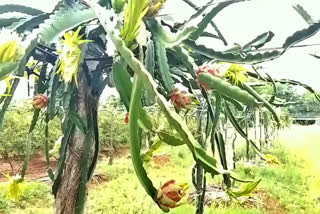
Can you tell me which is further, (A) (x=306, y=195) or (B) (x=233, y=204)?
(B) (x=233, y=204)

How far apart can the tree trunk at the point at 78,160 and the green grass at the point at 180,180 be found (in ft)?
3.26

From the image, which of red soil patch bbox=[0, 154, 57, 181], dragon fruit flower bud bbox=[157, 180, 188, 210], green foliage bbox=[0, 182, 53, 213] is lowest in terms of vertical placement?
green foliage bbox=[0, 182, 53, 213]

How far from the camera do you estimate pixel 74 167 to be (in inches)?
18.7

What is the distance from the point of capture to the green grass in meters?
1.48

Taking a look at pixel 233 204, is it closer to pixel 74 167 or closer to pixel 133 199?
pixel 133 199

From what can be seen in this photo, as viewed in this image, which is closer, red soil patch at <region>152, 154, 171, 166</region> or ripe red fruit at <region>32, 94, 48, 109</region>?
ripe red fruit at <region>32, 94, 48, 109</region>

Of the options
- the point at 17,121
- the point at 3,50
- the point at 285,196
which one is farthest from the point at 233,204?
the point at 3,50

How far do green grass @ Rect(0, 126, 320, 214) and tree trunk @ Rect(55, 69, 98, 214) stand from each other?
99 centimetres

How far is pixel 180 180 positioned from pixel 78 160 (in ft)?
3.39

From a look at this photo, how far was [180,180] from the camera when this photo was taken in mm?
1481

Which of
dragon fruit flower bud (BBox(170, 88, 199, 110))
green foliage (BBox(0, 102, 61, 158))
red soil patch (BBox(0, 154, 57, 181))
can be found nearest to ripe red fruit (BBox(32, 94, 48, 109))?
dragon fruit flower bud (BBox(170, 88, 199, 110))

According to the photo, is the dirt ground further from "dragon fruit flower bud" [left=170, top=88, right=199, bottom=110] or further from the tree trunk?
"dragon fruit flower bud" [left=170, top=88, right=199, bottom=110]

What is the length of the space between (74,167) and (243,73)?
199 mm

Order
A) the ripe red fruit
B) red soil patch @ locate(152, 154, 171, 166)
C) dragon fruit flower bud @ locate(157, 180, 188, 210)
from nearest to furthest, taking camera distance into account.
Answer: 1. dragon fruit flower bud @ locate(157, 180, 188, 210)
2. the ripe red fruit
3. red soil patch @ locate(152, 154, 171, 166)
